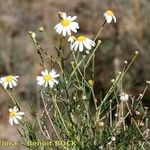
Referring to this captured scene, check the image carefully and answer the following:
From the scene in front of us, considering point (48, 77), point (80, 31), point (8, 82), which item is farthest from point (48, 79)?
point (80, 31)

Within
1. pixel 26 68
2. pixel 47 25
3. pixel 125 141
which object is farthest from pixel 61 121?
pixel 47 25

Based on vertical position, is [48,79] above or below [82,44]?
below

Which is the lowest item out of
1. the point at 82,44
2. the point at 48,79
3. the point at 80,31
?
the point at 48,79

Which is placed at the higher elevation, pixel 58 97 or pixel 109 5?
pixel 109 5

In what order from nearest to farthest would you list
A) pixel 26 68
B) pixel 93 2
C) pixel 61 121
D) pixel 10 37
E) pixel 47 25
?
pixel 61 121, pixel 26 68, pixel 10 37, pixel 47 25, pixel 93 2

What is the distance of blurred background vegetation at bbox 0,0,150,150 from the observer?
5390 mm

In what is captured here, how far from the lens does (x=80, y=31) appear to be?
22.4 feet

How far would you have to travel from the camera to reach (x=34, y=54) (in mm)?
6285

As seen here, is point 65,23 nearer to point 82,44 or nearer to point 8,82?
point 82,44

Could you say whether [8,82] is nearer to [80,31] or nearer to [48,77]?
[48,77]

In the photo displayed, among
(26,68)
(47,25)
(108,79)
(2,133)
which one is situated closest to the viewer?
(2,133)

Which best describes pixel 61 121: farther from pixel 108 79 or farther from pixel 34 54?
pixel 34 54

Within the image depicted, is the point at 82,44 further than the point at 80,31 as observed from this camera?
No

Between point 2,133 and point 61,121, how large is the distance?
2.49 metres
